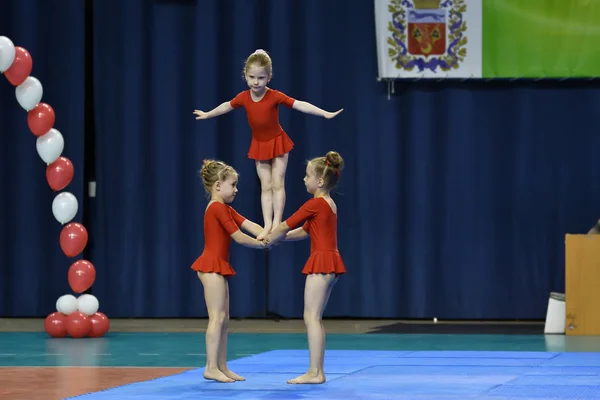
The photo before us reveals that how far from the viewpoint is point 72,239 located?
9.52m

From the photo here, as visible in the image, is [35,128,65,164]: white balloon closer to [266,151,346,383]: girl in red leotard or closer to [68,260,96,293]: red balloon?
[68,260,96,293]: red balloon

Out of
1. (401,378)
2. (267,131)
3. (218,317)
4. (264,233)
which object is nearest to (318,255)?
(264,233)

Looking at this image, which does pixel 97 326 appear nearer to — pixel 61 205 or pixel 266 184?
pixel 61 205

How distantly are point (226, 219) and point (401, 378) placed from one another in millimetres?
1408

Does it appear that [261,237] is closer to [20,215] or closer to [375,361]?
[375,361]

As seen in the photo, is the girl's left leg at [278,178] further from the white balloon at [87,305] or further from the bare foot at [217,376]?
the white balloon at [87,305]

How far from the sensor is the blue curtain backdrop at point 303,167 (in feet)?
35.4

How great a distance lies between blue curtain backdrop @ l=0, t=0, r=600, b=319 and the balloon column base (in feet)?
5.61

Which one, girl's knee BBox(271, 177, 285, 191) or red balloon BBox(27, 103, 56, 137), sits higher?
red balloon BBox(27, 103, 56, 137)

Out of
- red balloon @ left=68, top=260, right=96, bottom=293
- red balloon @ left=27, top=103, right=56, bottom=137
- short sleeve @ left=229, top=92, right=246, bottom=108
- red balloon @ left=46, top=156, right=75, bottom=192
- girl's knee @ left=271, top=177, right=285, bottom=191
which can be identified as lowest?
red balloon @ left=68, top=260, right=96, bottom=293

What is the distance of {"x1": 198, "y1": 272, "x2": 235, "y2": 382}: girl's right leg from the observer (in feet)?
20.2

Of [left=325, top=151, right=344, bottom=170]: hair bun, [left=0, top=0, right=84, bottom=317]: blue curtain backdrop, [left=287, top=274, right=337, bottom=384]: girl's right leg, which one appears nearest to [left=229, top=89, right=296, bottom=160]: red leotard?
[left=325, top=151, right=344, bottom=170]: hair bun

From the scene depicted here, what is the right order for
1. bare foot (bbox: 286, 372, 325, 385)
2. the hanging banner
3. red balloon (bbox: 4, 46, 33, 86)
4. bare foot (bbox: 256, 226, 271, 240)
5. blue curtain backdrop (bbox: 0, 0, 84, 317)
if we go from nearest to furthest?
bare foot (bbox: 256, 226, 271, 240)
bare foot (bbox: 286, 372, 325, 385)
red balloon (bbox: 4, 46, 33, 86)
the hanging banner
blue curtain backdrop (bbox: 0, 0, 84, 317)

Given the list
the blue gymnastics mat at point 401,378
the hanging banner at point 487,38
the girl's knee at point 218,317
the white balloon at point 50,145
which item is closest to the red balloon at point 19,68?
the white balloon at point 50,145
